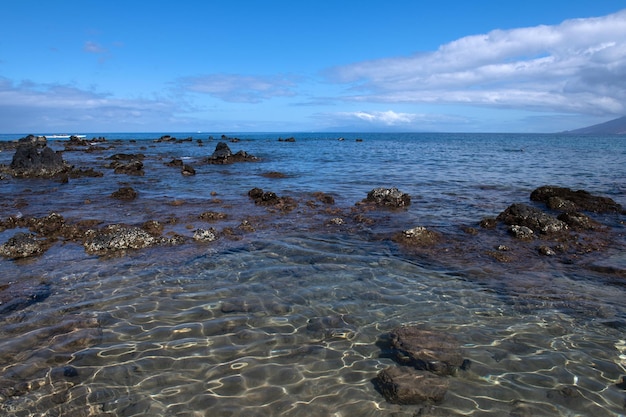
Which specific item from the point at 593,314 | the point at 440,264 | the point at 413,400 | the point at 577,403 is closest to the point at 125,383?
the point at 413,400

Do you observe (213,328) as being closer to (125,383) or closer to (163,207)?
(125,383)

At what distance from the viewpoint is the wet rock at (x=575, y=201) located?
51.4 ft

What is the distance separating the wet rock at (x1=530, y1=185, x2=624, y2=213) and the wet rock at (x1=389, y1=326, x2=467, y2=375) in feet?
43.3

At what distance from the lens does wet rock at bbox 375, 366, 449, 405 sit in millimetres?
4818

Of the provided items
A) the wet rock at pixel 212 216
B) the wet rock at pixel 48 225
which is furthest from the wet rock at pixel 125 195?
the wet rock at pixel 212 216

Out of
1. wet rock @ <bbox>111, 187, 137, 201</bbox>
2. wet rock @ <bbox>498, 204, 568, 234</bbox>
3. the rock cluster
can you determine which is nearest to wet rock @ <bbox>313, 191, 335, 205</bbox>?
wet rock @ <bbox>498, 204, 568, 234</bbox>

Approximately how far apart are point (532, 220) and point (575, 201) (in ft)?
19.3

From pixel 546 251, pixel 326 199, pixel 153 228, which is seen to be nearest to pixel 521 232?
pixel 546 251

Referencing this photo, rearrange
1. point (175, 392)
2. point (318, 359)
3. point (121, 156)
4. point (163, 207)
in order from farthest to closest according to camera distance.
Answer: point (121, 156), point (163, 207), point (318, 359), point (175, 392)

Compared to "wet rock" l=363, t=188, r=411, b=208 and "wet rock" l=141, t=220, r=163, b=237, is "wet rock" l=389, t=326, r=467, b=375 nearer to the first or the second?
"wet rock" l=141, t=220, r=163, b=237

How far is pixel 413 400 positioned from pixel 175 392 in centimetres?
315

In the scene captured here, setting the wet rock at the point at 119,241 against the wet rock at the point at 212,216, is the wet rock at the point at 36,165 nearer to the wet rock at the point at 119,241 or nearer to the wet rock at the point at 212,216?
the wet rock at the point at 212,216

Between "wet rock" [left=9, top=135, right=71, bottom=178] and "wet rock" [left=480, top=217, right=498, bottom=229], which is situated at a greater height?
"wet rock" [left=9, top=135, right=71, bottom=178]

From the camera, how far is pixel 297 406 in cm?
483
